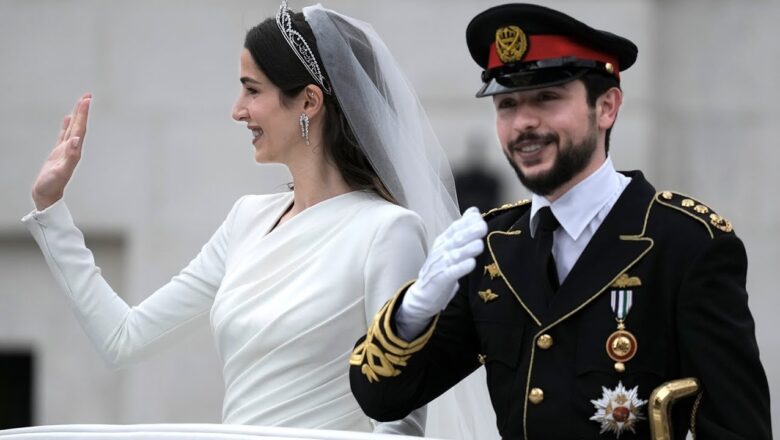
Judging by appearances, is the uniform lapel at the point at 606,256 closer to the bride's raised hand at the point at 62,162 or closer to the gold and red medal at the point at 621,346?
the gold and red medal at the point at 621,346

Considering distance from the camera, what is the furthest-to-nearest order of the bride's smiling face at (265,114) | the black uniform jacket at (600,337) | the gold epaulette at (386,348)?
1. the bride's smiling face at (265,114)
2. the gold epaulette at (386,348)
3. the black uniform jacket at (600,337)

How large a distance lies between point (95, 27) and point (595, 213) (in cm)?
482

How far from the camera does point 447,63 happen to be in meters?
7.04

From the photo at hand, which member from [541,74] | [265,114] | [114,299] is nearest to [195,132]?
[114,299]

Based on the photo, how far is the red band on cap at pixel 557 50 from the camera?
2.92 metres

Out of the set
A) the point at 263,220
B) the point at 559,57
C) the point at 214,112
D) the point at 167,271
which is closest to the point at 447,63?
the point at 214,112

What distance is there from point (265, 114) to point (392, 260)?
1.38ft

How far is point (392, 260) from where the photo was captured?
11.4ft

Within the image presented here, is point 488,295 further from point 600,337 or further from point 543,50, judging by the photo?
point 543,50

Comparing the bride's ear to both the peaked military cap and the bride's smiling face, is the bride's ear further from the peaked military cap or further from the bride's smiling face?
the peaked military cap

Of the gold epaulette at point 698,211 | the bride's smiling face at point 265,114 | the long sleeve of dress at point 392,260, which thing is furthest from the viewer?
the bride's smiling face at point 265,114

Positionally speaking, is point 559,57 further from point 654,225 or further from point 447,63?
point 447,63

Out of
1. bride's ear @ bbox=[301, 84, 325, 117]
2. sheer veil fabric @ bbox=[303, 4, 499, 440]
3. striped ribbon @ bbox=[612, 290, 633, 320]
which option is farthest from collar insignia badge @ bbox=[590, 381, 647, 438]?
bride's ear @ bbox=[301, 84, 325, 117]

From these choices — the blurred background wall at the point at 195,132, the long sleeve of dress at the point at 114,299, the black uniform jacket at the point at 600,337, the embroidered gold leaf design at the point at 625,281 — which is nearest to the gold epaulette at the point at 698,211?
the black uniform jacket at the point at 600,337
